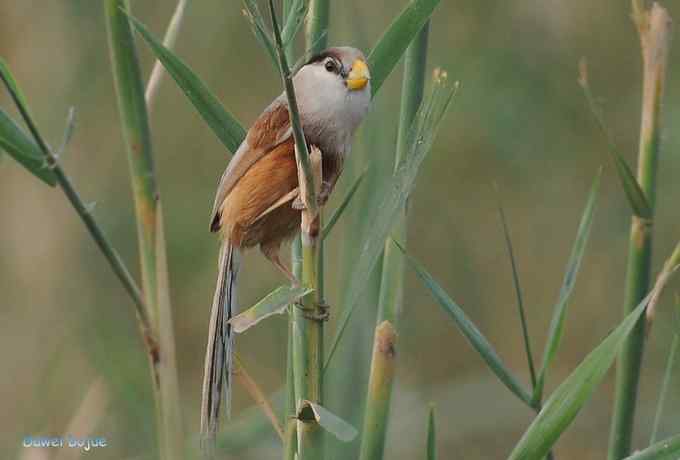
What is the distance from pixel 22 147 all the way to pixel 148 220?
0.59 ft

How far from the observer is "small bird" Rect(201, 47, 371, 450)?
1.73m

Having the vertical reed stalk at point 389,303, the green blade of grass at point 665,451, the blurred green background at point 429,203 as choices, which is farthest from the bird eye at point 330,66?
the blurred green background at point 429,203

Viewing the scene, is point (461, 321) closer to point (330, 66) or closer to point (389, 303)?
point (389, 303)

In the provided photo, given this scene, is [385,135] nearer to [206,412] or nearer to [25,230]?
[206,412]

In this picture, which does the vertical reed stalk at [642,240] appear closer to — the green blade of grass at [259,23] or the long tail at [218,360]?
the long tail at [218,360]

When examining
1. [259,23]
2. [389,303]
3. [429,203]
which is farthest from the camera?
[429,203]

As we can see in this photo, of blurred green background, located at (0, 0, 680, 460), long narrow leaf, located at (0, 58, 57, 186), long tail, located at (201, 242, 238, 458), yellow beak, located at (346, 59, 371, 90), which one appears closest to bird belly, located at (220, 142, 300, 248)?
long tail, located at (201, 242, 238, 458)

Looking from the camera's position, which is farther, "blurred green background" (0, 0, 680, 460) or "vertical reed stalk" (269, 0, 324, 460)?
"blurred green background" (0, 0, 680, 460)

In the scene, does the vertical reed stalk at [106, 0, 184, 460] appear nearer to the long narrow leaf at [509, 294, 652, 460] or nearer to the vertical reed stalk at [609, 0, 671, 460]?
the long narrow leaf at [509, 294, 652, 460]

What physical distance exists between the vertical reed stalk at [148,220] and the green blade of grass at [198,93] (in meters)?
0.03

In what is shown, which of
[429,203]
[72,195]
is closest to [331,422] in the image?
[72,195]

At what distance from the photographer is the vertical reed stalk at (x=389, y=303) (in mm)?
1554

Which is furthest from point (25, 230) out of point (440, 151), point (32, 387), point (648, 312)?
point (648, 312)

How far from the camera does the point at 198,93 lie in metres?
1.51
